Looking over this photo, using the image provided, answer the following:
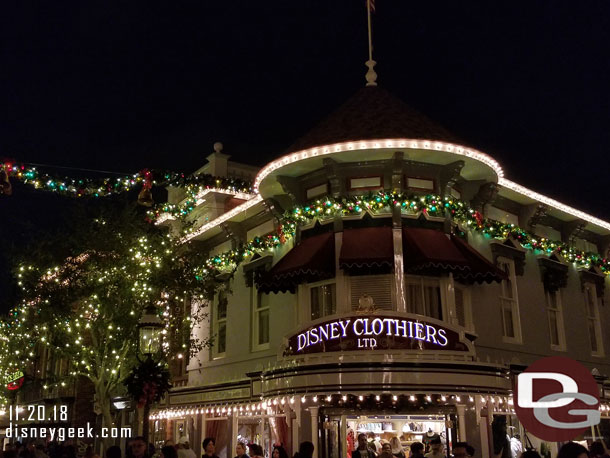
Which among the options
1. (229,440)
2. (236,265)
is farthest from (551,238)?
(229,440)

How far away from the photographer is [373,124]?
16.9 m

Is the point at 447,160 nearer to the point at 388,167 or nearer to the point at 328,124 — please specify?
the point at 388,167

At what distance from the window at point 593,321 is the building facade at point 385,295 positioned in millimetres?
45

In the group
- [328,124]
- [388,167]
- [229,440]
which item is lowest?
[229,440]

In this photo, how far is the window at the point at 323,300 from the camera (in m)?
17.1

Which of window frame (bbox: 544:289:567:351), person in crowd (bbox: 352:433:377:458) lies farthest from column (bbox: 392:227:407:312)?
window frame (bbox: 544:289:567:351)

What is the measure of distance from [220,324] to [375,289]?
756 cm

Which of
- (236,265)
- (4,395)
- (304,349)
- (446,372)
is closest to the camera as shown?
(446,372)

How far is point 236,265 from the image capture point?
21.0 m

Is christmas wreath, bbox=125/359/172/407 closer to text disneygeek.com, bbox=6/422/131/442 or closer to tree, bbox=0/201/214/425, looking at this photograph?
text disneygeek.com, bbox=6/422/131/442

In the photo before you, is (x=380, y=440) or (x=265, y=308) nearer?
(x=380, y=440)

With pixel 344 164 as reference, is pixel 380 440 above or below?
below

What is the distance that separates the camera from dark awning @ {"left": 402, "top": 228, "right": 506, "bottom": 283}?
1554cm

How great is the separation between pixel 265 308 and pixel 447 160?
6948mm
